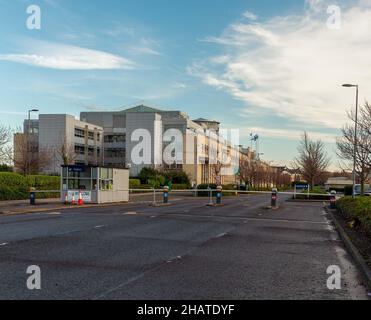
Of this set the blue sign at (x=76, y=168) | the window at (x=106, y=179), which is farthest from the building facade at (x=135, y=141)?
the blue sign at (x=76, y=168)

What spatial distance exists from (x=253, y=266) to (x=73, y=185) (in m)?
23.4

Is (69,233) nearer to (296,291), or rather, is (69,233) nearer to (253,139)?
(296,291)

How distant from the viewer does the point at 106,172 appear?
31.8m

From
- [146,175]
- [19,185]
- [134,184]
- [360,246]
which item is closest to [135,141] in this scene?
[146,175]

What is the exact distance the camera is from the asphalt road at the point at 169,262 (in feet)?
23.3

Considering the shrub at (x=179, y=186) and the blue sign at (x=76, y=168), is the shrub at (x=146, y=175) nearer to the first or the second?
the shrub at (x=179, y=186)

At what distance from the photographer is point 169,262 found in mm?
9609

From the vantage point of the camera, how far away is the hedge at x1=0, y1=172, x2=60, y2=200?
111 ft

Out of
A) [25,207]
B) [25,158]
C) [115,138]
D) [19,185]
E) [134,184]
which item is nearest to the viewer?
[25,207]

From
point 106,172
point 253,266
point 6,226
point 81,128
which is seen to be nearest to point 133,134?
point 81,128

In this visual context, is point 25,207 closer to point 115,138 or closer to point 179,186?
point 179,186

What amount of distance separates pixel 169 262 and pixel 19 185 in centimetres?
2890

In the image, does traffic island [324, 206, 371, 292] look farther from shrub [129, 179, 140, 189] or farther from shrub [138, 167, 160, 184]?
shrub [138, 167, 160, 184]

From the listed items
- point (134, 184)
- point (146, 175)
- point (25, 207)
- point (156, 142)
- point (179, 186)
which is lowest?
point (25, 207)
